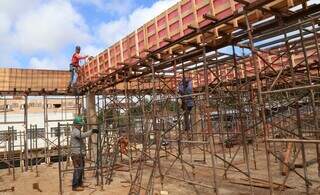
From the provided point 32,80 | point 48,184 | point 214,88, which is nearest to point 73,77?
point 32,80

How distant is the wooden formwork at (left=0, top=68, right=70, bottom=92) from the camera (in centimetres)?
1648

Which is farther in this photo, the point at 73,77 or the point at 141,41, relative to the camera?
the point at 73,77

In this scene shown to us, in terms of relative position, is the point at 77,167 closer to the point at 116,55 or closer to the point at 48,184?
the point at 48,184

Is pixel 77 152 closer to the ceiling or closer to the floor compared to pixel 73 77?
closer to the floor

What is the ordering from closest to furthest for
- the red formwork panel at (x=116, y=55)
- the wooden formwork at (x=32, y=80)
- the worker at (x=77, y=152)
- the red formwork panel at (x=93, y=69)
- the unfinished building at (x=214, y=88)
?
the unfinished building at (x=214, y=88), the worker at (x=77, y=152), the red formwork panel at (x=116, y=55), the red formwork panel at (x=93, y=69), the wooden formwork at (x=32, y=80)

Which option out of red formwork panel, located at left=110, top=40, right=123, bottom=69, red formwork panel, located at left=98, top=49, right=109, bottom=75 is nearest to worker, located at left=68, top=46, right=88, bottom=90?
red formwork panel, located at left=98, top=49, right=109, bottom=75

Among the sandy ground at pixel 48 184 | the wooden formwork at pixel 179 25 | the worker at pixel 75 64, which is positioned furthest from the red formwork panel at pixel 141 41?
the worker at pixel 75 64

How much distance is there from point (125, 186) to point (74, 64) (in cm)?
860

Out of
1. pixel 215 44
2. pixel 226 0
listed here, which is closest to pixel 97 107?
pixel 215 44

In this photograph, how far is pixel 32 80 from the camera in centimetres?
1712

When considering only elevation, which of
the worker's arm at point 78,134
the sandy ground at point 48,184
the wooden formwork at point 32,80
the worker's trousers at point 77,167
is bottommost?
the sandy ground at point 48,184

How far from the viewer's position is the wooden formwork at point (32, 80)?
16.5 meters

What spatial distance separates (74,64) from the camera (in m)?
17.4

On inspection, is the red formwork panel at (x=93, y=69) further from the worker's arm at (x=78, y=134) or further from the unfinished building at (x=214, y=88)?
the worker's arm at (x=78, y=134)
